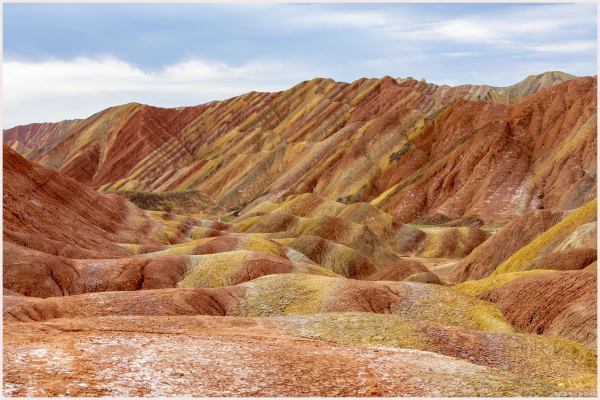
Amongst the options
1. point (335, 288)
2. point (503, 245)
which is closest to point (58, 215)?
point (335, 288)

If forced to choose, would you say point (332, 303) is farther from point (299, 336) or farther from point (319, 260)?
point (319, 260)

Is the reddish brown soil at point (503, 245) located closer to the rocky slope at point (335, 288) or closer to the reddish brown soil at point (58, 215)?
the rocky slope at point (335, 288)

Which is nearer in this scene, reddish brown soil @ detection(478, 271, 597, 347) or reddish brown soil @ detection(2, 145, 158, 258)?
A: reddish brown soil @ detection(478, 271, 597, 347)

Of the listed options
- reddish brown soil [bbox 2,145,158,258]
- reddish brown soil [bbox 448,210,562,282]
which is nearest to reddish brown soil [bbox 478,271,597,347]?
reddish brown soil [bbox 448,210,562,282]

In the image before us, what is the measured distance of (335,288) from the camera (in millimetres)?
49312

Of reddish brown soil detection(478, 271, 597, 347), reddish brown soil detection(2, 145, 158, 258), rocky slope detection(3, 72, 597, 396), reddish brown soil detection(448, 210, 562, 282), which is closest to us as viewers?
rocky slope detection(3, 72, 597, 396)

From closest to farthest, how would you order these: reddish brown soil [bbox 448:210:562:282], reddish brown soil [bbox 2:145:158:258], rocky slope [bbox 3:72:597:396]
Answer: rocky slope [bbox 3:72:597:396] < reddish brown soil [bbox 2:145:158:258] < reddish brown soil [bbox 448:210:562:282]

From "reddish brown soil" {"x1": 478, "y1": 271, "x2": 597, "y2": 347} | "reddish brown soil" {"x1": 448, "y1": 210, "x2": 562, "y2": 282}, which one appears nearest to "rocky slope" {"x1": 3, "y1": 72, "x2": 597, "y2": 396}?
"reddish brown soil" {"x1": 478, "y1": 271, "x2": 597, "y2": 347}

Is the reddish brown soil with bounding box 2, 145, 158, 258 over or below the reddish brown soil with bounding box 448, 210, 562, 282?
A: over

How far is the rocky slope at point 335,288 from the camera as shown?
22.8m

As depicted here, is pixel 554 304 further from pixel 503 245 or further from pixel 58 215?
pixel 58 215

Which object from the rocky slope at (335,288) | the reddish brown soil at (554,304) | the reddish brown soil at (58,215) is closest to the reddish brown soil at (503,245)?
the rocky slope at (335,288)

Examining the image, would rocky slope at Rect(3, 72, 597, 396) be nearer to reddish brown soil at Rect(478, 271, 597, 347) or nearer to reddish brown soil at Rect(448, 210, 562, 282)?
reddish brown soil at Rect(478, 271, 597, 347)

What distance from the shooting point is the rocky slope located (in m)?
22.8
